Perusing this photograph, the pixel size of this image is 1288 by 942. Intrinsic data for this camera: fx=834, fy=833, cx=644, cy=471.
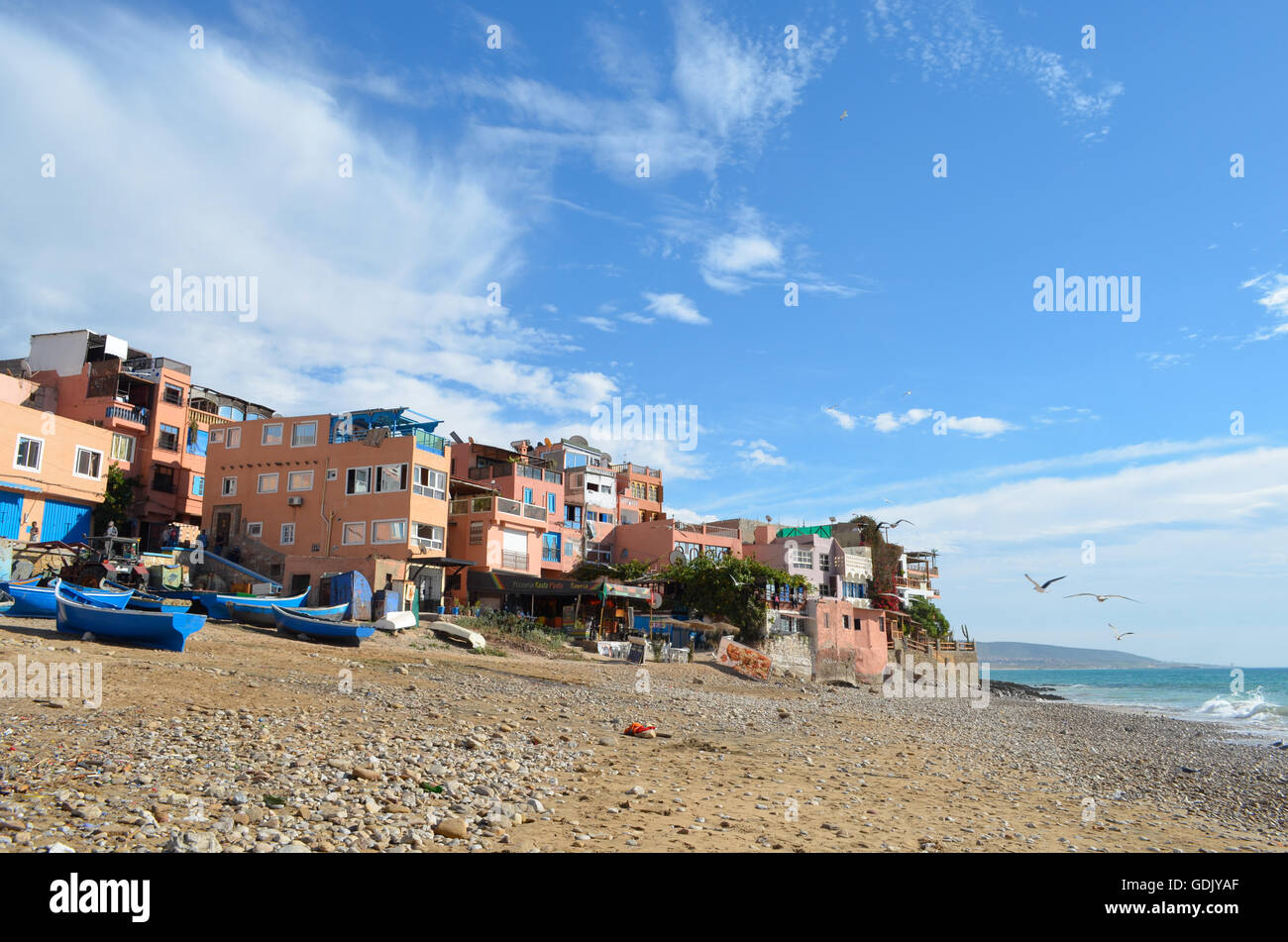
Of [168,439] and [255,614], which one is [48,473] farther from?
[255,614]

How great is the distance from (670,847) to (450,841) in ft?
7.45

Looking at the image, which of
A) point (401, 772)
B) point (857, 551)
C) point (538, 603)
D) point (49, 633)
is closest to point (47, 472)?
point (49, 633)

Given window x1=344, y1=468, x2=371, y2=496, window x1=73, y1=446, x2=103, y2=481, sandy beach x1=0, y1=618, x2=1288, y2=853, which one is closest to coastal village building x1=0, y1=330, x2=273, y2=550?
window x1=73, y1=446, x2=103, y2=481

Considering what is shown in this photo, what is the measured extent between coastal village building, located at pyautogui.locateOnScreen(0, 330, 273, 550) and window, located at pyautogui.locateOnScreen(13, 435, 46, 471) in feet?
→ 18.2

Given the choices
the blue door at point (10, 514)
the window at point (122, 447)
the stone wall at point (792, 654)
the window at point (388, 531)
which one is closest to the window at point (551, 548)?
the window at point (388, 531)

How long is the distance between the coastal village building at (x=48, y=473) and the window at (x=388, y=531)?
45.0ft

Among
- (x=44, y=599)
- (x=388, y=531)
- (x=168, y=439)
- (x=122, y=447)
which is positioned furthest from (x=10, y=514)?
(x=44, y=599)

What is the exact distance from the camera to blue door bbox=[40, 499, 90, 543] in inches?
1550

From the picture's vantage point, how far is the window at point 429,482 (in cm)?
4275

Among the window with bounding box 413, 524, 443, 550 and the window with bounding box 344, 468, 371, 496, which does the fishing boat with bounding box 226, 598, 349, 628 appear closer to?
the window with bounding box 413, 524, 443, 550

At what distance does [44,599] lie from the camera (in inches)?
979

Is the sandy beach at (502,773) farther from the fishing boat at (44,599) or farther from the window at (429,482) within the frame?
the window at (429,482)

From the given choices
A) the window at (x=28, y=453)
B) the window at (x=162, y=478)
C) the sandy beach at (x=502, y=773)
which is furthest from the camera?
the window at (x=162, y=478)

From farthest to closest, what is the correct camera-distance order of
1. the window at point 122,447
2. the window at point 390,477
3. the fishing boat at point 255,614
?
the window at point 122,447 < the window at point 390,477 < the fishing boat at point 255,614
